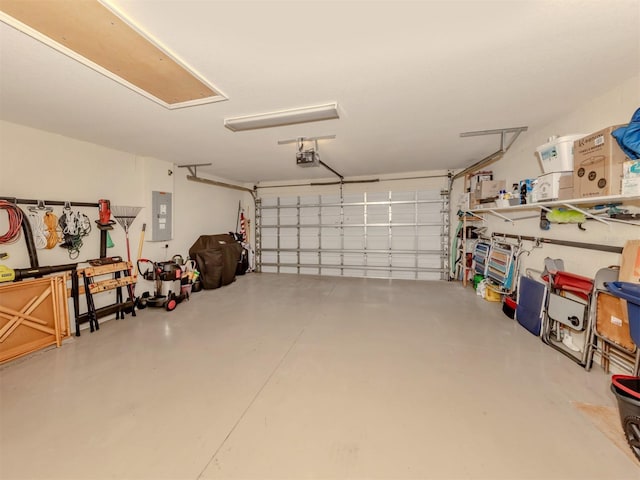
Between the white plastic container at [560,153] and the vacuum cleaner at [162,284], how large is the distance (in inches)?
206

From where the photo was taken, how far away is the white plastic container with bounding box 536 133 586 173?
2346 mm

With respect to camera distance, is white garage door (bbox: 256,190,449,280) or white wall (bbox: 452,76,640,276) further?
white garage door (bbox: 256,190,449,280)

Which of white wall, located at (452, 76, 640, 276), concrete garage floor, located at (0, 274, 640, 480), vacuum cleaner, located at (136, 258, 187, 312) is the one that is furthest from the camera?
vacuum cleaner, located at (136, 258, 187, 312)

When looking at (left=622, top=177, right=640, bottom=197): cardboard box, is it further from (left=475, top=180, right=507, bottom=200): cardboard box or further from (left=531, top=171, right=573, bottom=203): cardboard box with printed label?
(left=475, top=180, right=507, bottom=200): cardboard box

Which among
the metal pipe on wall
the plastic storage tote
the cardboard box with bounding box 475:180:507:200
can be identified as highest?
the cardboard box with bounding box 475:180:507:200

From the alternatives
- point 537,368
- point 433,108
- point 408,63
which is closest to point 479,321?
point 537,368

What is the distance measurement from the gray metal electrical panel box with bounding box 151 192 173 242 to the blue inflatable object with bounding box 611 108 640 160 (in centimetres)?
580

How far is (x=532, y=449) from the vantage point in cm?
150

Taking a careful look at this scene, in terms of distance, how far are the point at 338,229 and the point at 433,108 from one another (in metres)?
4.30

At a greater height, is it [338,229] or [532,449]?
[338,229]

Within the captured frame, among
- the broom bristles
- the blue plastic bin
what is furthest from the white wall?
the broom bristles

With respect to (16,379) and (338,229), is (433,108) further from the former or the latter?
(16,379)

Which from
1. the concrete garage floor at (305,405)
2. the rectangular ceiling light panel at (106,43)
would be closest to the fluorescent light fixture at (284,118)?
the rectangular ceiling light panel at (106,43)

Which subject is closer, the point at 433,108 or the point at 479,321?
the point at 433,108
